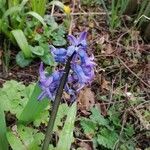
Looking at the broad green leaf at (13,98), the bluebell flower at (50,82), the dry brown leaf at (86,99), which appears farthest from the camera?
the dry brown leaf at (86,99)

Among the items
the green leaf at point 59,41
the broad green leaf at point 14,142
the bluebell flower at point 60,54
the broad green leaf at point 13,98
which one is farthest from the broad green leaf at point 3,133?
the green leaf at point 59,41

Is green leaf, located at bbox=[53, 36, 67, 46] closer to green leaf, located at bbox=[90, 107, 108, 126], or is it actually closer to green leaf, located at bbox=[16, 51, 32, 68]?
green leaf, located at bbox=[16, 51, 32, 68]

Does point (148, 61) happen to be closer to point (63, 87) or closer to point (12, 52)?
point (12, 52)

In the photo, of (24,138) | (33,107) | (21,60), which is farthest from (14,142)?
(21,60)

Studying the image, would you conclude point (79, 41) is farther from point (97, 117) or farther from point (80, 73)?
point (97, 117)

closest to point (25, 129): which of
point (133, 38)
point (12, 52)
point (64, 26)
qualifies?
point (12, 52)

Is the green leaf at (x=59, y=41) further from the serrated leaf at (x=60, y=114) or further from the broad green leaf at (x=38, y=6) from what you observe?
the serrated leaf at (x=60, y=114)
